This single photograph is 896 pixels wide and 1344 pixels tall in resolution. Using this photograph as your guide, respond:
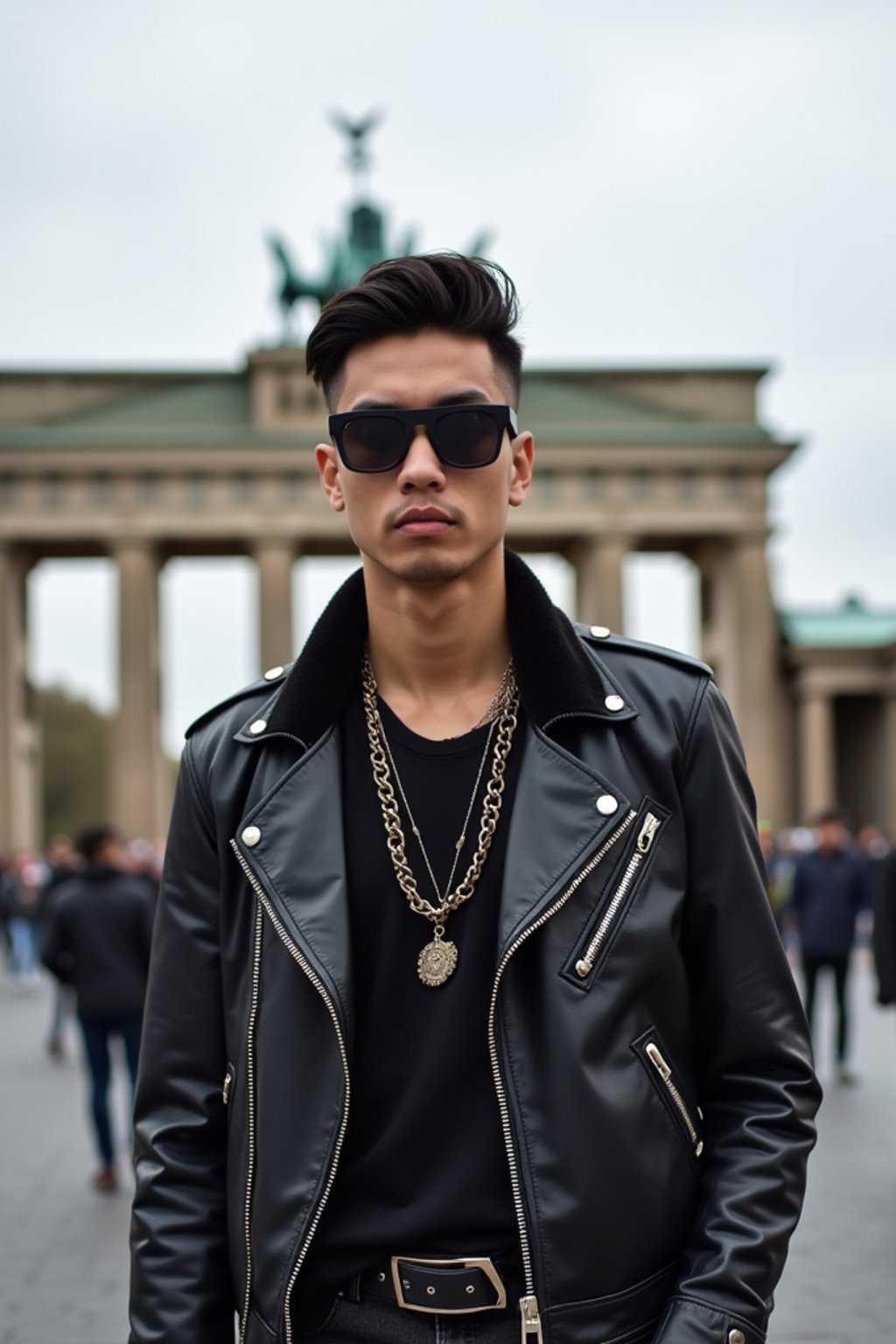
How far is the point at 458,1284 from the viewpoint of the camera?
2.33m

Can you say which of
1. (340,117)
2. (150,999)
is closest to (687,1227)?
(150,999)

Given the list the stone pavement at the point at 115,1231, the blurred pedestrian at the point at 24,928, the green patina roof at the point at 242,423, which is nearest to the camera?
the stone pavement at the point at 115,1231

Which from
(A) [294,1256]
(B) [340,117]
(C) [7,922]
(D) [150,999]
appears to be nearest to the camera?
(A) [294,1256]

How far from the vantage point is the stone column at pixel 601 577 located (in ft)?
151

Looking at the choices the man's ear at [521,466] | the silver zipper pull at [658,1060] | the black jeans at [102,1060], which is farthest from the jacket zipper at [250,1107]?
the black jeans at [102,1060]

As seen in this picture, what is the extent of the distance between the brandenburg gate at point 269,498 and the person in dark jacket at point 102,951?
115 ft

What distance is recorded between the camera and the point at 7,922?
83.1ft

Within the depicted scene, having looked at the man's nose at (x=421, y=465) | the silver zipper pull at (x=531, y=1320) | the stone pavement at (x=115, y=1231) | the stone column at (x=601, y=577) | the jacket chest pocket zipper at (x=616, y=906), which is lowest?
the stone pavement at (x=115, y=1231)

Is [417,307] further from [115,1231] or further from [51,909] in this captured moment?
[51,909]

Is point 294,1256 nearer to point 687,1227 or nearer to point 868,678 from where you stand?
point 687,1227

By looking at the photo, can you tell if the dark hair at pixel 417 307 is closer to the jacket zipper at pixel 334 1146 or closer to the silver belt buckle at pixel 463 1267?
the jacket zipper at pixel 334 1146

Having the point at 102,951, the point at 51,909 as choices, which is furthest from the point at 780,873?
the point at 102,951

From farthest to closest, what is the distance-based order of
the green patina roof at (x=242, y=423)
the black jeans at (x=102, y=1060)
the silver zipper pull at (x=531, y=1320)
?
the green patina roof at (x=242, y=423), the black jeans at (x=102, y=1060), the silver zipper pull at (x=531, y=1320)

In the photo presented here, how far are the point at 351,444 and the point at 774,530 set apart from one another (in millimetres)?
46147
